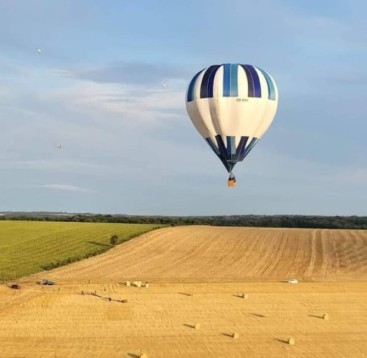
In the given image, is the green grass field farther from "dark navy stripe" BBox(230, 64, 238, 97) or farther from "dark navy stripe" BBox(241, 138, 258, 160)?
"dark navy stripe" BBox(230, 64, 238, 97)

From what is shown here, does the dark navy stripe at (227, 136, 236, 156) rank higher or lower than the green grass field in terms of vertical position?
higher

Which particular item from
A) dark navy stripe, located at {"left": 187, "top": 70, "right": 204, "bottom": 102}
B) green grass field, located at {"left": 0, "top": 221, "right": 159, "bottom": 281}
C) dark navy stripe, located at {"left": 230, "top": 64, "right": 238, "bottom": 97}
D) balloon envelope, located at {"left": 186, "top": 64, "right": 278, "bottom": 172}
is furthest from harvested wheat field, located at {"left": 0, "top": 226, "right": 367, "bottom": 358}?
Result: dark navy stripe, located at {"left": 230, "top": 64, "right": 238, "bottom": 97}

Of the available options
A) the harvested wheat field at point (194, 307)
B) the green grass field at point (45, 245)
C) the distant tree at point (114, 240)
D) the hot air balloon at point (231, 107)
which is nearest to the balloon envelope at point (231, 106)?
the hot air balloon at point (231, 107)

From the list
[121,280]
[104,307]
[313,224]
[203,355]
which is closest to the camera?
[203,355]

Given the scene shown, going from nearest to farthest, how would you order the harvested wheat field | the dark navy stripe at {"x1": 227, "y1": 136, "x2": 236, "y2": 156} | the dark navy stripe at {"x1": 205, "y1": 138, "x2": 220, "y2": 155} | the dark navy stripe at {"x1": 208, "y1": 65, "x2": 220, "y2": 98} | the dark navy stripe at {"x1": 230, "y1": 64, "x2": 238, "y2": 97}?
the harvested wheat field
the dark navy stripe at {"x1": 230, "y1": 64, "x2": 238, "y2": 97}
the dark navy stripe at {"x1": 208, "y1": 65, "x2": 220, "y2": 98}
the dark navy stripe at {"x1": 227, "y1": 136, "x2": 236, "y2": 156}
the dark navy stripe at {"x1": 205, "y1": 138, "x2": 220, "y2": 155}

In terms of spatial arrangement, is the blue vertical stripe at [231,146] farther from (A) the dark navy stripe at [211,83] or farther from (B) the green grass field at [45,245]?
(B) the green grass field at [45,245]

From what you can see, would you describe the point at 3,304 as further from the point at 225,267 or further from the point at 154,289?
the point at 225,267

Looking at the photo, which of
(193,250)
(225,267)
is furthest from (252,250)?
(225,267)
